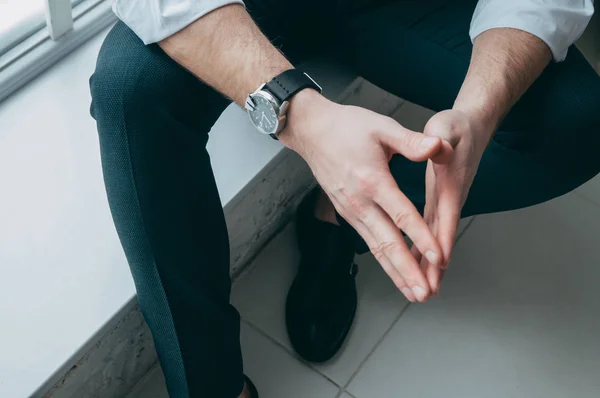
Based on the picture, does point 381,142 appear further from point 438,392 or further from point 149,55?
point 438,392

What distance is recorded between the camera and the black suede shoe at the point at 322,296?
1175mm

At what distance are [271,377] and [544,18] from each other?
2.28 feet

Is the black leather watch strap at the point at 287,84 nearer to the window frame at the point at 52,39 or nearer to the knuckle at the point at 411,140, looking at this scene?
the knuckle at the point at 411,140

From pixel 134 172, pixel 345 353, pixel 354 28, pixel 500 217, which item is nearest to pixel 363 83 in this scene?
pixel 354 28

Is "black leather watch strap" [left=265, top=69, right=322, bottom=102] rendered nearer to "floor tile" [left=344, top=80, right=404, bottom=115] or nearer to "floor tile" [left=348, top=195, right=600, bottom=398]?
"floor tile" [left=344, top=80, right=404, bottom=115]

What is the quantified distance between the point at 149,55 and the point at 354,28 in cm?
35

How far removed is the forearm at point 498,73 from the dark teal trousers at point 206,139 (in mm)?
71

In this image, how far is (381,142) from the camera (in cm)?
76

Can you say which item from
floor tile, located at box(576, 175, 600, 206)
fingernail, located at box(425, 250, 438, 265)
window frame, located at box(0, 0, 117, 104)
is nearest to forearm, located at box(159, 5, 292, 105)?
fingernail, located at box(425, 250, 438, 265)

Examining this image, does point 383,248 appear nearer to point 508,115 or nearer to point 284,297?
point 508,115

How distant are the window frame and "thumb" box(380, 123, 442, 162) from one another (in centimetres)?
66

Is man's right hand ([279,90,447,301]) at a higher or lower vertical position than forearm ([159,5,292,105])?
lower

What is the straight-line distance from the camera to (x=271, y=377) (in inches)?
46.1

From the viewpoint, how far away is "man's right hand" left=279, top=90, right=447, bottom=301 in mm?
729
